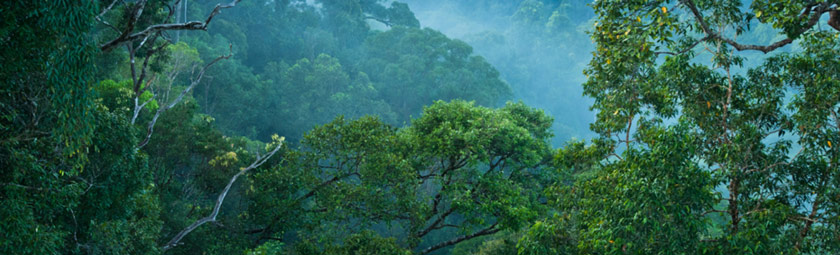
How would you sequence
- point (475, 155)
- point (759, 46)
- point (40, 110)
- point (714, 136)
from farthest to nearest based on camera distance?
point (475, 155), point (714, 136), point (759, 46), point (40, 110)

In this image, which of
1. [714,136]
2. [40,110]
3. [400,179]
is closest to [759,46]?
[714,136]

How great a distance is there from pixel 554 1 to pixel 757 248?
6644 centimetres

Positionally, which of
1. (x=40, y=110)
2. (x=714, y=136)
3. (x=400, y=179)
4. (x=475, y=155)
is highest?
(x=475, y=155)

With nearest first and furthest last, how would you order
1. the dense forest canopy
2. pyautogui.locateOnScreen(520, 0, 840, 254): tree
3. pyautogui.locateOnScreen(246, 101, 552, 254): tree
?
the dense forest canopy → pyautogui.locateOnScreen(520, 0, 840, 254): tree → pyautogui.locateOnScreen(246, 101, 552, 254): tree

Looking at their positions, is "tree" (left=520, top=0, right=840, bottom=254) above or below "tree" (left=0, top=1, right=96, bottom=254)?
above

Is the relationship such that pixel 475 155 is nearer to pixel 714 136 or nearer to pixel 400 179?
pixel 400 179

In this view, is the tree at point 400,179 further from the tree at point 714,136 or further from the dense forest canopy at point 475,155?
the tree at point 714,136

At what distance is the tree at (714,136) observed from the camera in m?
5.55

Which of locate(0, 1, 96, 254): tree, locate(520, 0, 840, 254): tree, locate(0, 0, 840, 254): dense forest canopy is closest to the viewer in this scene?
locate(0, 1, 96, 254): tree

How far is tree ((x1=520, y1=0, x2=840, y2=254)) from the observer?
555 cm

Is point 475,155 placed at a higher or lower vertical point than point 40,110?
higher

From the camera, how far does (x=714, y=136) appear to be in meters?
6.29

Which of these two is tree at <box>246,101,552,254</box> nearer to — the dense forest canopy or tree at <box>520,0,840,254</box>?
the dense forest canopy

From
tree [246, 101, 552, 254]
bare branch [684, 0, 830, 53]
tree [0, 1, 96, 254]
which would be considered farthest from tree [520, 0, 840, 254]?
tree [246, 101, 552, 254]
